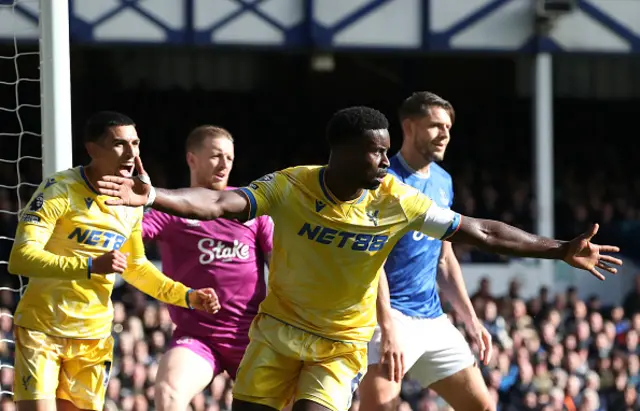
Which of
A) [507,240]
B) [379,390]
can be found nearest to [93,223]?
[379,390]

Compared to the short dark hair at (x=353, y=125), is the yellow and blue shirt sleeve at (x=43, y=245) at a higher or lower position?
lower

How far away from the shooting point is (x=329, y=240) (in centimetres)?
562

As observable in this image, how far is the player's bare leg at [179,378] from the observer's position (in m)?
6.71

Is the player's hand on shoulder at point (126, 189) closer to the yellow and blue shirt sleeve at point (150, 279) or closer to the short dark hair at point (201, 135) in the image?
the yellow and blue shirt sleeve at point (150, 279)

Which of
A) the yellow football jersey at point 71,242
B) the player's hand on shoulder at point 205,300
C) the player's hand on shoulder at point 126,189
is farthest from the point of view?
the player's hand on shoulder at point 205,300

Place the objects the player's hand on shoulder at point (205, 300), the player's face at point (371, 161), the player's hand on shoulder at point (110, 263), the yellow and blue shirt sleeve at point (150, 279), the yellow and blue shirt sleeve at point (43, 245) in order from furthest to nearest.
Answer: the yellow and blue shirt sleeve at point (150, 279) < the player's hand on shoulder at point (205, 300) < the yellow and blue shirt sleeve at point (43, 245) < the player's hand on shoulder at point (110, 263) < the player's face at point (371, 161)

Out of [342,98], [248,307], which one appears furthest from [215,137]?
[342,98]

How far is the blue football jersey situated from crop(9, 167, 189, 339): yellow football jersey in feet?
4.85

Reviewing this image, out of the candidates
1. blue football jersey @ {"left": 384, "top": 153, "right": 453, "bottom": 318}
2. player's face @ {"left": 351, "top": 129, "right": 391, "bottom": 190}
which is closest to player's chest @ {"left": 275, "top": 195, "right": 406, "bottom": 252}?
player's face @ {"left": 351, "top": 129, "right": 391, "bottom": 190}

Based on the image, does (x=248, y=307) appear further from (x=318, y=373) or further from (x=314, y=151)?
(x=314, y=151)

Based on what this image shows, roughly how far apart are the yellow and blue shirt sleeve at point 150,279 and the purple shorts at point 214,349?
445mm

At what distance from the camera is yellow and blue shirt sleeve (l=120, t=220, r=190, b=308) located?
6574mm

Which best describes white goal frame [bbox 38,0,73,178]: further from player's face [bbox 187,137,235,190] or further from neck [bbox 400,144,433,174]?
neck [bbox 400,144,433,174]

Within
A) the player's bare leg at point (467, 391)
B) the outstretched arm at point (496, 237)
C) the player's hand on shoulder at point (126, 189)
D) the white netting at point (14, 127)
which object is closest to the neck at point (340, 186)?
the outstretched arm at point (496, 237)
